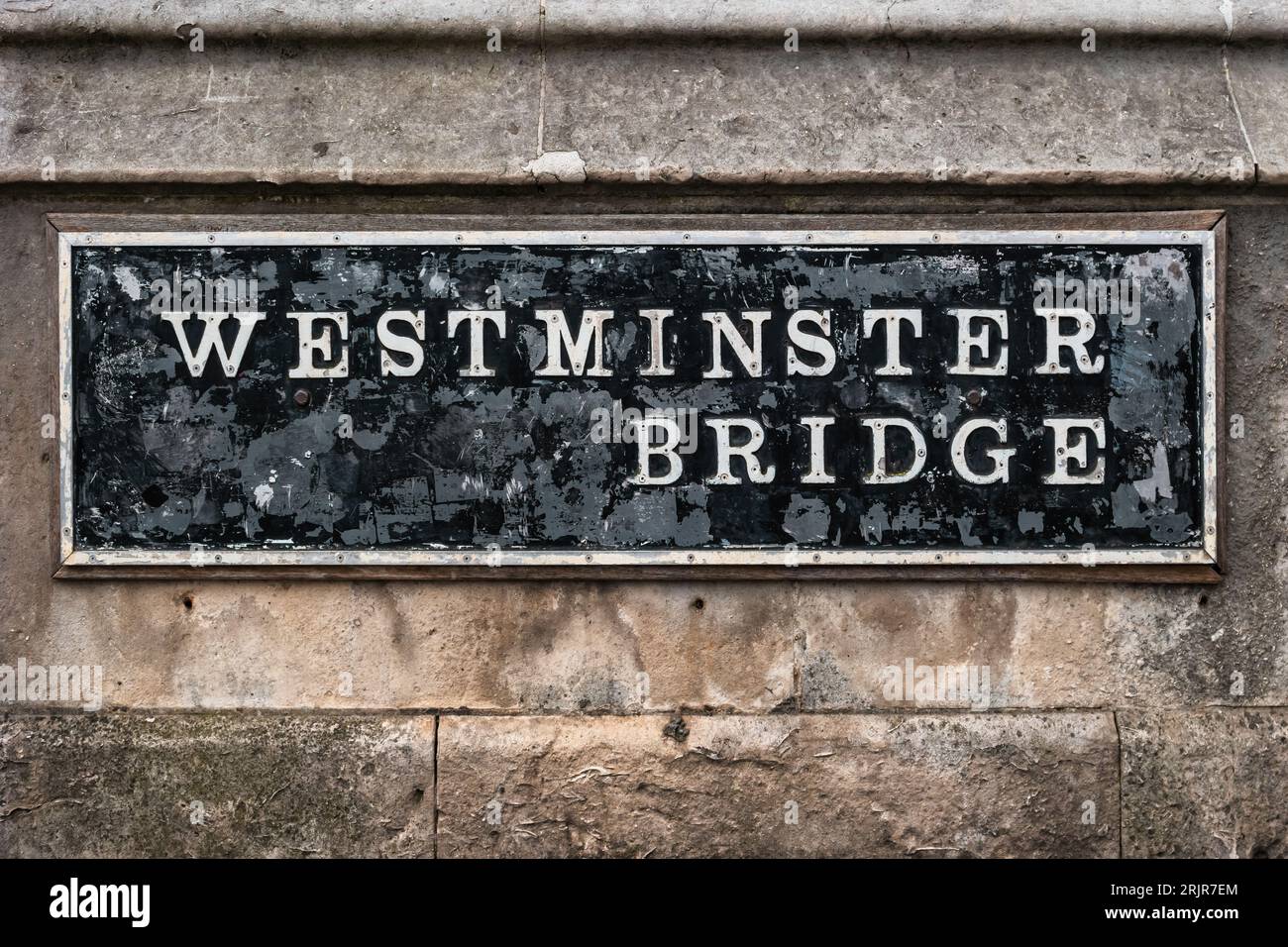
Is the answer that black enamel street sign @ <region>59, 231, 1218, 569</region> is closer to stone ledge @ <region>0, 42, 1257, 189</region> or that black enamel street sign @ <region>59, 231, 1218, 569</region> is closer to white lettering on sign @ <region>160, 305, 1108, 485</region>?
white lettering on sign @ <region>160, 305, 1108, 485</region>

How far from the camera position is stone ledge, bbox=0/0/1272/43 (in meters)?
3.32

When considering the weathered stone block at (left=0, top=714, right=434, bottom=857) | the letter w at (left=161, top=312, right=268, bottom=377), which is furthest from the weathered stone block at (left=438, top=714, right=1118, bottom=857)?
the letter w at (left=161, top=312, right=268, bottom=377)

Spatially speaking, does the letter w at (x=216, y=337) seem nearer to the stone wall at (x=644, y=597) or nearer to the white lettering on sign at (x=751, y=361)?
the white lettering on sign at (x=751, y=361)

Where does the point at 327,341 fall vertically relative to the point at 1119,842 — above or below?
above

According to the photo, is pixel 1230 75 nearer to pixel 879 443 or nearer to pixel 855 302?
pixel 855 302

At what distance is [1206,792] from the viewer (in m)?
3.25

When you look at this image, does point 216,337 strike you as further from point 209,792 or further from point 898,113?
point 898,113

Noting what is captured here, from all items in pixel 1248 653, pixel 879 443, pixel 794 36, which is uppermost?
pixel 794 36

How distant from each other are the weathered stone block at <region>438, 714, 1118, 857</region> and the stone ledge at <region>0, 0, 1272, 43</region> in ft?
8.06

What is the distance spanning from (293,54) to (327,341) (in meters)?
1.05

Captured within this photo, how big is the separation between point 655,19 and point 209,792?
314cm

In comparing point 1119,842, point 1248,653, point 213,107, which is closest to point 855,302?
point 1248,653

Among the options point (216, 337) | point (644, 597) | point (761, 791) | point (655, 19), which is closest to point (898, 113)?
point (655, 19)

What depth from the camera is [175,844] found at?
3.28m
